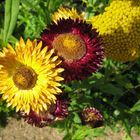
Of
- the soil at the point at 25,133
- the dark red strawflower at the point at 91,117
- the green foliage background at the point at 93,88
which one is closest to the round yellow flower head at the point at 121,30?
the green foliage background at the point at 93,88

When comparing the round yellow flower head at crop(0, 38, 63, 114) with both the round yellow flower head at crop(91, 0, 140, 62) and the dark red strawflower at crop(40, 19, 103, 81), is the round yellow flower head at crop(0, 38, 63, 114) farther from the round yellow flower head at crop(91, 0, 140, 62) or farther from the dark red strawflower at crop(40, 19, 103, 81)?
the round yellow flower head at crop(91, 0, 140, 62)

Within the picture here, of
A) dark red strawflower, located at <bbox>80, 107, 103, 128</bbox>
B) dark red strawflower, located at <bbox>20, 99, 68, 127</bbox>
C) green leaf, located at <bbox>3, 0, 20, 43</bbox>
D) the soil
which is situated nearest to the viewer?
green leaf, located at <bbox>3, 0, 20, 43</bbox>

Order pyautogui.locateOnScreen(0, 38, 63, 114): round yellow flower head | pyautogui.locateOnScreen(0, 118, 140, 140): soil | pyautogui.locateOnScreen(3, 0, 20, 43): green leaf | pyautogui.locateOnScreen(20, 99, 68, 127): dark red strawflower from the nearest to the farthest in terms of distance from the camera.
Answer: pyautogui.locateOnScreen(0, 38, 63, 114): round yellow flower head
pyautogui.locateOnScreen(3, 0, 20, 43): green leaf
pyautogui.locateOnScreen(20, 99, 68, 127): dark red strawflower
pyautogui.locateOnScreen(0, 118, 140, 140): soil

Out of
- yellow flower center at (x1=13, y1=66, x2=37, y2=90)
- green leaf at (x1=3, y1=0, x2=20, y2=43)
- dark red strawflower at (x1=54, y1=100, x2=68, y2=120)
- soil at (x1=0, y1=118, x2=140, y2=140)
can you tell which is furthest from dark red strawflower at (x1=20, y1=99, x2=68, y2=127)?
soil at (x1=0, y1=118, x2=140, y2=140)

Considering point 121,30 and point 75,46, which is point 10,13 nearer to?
point 75,46

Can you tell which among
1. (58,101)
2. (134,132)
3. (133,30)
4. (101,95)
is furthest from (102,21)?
(134,132)
